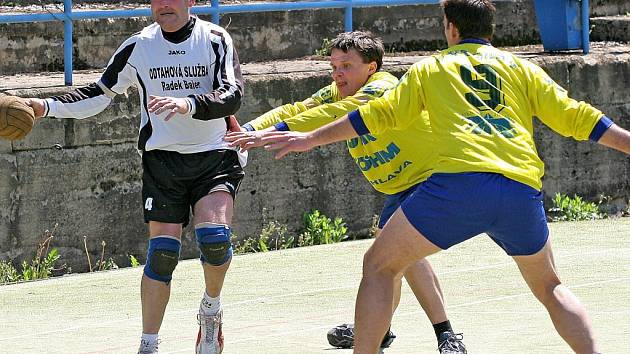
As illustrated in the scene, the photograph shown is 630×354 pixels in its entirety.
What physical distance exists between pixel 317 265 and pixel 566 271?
5.92 feet

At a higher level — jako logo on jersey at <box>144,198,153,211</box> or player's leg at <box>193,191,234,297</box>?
jako logo on jersey at <box>144,198,153,211</box>

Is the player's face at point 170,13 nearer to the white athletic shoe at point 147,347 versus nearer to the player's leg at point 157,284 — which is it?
the player's leg at point 157,284

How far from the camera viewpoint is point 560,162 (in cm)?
Result: 1285

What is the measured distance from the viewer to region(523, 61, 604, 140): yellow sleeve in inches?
245

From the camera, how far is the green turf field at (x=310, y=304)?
7930mm

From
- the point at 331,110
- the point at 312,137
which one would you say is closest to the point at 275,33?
the point at 331,110

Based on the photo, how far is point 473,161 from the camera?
611cm

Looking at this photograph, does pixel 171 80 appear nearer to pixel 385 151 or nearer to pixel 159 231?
pixel 159 231

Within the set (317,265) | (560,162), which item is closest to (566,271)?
(317,265)

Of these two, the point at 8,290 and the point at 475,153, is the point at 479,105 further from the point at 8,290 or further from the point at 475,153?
the point at 8,290

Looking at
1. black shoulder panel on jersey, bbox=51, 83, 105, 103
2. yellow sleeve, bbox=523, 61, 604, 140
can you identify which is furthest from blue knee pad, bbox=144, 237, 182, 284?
yellow sleeve, bbox=523, 61, 604, 140

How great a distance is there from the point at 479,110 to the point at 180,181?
2025mm

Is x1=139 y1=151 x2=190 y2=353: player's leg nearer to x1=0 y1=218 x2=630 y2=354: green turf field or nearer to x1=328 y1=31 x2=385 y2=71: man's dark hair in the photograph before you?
x1=0 y1=218 x2=630 y2=354: green turf field

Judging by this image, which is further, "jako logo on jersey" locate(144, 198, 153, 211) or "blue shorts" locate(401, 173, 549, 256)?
"jako logo on jersey" locate(144, 198, 153, 211)
